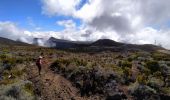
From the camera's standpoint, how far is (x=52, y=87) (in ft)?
74.9

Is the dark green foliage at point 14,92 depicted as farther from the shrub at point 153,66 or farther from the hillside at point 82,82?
the shrub at point 153,66

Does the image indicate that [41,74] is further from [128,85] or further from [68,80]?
[128,85]

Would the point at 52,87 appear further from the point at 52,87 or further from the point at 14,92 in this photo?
the point at 14,92

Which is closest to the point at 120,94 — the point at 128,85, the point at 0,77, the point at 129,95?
the point at 129,95

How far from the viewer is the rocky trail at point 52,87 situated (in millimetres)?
21656

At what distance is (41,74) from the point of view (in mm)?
25734

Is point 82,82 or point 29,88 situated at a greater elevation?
point 82,82

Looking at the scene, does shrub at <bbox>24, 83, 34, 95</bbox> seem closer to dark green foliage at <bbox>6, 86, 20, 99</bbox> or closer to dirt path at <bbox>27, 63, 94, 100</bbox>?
dirt path at <bbox>27, 63, 94, 100</bbox>

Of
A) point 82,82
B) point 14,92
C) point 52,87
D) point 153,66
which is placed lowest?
point 52,87

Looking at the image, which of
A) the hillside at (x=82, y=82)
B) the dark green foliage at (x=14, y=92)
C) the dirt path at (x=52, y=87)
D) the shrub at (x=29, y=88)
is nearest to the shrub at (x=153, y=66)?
the hillside at (x=82, y=82)

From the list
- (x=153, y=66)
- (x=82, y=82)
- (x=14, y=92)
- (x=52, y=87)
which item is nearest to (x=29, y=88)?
(x=52, y=87)

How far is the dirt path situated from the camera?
2167 centimetres

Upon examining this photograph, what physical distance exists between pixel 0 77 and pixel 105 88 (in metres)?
8.40

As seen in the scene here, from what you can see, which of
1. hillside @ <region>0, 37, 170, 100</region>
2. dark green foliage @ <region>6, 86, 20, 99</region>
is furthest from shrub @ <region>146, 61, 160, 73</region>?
dark green foliage @ <region>6, 86, 20, 99</region>
